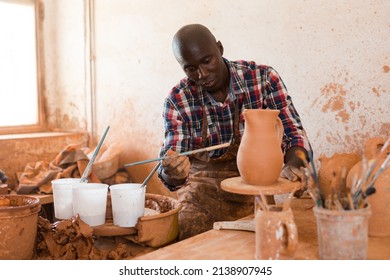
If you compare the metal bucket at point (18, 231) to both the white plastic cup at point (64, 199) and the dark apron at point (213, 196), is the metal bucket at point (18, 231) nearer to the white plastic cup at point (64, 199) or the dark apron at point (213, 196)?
the white plastic cup at point (64, 199)

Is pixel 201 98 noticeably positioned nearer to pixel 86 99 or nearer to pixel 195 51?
pixel 195 51

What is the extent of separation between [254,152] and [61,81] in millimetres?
3795

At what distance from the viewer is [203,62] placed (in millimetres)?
2816

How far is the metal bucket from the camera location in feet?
6.98

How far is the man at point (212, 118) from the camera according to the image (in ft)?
9.40

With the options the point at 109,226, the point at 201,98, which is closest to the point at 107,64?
the point at 201,98

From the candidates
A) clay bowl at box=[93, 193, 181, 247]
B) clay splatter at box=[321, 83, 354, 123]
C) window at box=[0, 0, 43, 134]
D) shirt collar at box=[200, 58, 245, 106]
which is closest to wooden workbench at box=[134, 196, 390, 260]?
clay bowl at box=[93, 193, 181, 247]

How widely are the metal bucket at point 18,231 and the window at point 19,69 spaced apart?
3.04 metres

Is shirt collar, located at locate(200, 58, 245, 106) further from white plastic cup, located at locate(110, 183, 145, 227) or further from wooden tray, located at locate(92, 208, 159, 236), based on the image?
wooden tray, located at locate(92, 208, 159, 236)

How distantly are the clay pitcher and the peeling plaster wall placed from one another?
4.81ft

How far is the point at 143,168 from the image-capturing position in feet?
16.0

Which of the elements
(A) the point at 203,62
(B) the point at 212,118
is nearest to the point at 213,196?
(B) the point at 212,118

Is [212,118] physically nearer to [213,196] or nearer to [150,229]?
[213,196]
